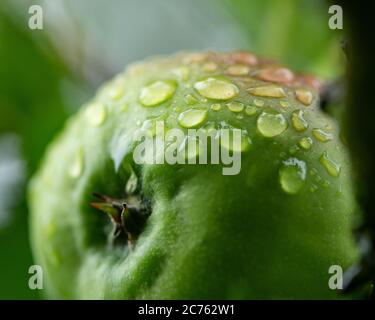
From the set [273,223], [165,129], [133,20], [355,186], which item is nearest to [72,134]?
[165,129]

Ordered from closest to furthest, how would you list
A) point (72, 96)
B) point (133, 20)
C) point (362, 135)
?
point (362, 135) → point (72, 96) → point (133, 20)

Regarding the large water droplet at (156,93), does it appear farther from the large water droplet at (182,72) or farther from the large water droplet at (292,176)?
the large water droplet at (292,176)

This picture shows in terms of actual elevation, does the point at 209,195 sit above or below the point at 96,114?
below

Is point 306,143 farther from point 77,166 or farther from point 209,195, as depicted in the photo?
point 77,166

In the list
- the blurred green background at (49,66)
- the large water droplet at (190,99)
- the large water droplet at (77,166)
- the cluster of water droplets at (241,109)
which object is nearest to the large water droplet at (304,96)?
the cluster of water droplets at (241,109)

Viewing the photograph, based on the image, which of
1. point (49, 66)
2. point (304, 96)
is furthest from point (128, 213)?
point (49, 66)

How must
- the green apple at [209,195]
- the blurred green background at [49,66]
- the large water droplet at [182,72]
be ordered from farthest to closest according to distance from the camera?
the blurred green background at [49,66] → the large water droplet at [182,72] → the green apple at [209,195]
